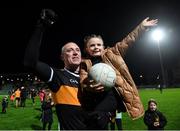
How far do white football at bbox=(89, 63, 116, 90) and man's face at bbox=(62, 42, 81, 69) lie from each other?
2.05ft

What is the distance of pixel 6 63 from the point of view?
349 ft

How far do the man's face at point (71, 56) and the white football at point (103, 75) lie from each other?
625 millimetres

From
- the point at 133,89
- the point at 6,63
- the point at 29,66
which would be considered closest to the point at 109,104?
the point at 133,89

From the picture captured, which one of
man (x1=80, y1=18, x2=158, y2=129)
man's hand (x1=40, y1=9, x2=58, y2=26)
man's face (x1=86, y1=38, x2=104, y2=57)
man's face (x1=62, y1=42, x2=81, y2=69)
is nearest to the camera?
man's hand (x1=40, y1=9, x2=58, y2=26)

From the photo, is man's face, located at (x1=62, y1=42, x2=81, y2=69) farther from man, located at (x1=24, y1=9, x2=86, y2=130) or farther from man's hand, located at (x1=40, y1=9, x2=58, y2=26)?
man's hand, located at (x1=40, y1=9, x2=58, y2=26)

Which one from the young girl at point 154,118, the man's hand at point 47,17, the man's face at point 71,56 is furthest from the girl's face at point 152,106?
the man's hand at point 47,17

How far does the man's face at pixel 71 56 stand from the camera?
16.9ft

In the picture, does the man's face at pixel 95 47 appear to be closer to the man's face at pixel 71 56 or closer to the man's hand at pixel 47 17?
the man's face at pixel 71 56

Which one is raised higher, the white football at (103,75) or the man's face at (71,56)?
the man's face at (71,56)

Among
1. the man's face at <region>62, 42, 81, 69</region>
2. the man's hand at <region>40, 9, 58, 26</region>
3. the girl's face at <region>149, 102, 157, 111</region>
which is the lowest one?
the girl's face at <region>149, 102, 157, 111</region>

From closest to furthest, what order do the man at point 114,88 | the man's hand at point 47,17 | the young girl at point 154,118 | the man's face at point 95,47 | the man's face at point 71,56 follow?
the man's hand at point 47,17, the man at point 114,88, the man's face at point 95,47, the man's face at point 71,56, the young girl at point 154,118

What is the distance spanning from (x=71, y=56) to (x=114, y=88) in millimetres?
836

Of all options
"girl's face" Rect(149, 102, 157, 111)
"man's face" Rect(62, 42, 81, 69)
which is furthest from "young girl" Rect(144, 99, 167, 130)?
"man's face" Rect(62, 42, 81, 69)

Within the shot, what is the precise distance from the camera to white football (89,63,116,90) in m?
4.44
